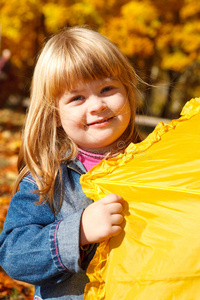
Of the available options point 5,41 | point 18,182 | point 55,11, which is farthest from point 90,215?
point 5,41

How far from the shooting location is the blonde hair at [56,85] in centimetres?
162

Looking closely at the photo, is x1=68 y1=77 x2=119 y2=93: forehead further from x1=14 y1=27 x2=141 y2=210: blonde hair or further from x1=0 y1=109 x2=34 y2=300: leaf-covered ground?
x1=0 y1=109 x2=34 y2=300: leaf-covered ground

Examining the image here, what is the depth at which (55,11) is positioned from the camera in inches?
416

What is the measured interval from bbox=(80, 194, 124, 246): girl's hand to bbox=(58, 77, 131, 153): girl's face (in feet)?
1.21

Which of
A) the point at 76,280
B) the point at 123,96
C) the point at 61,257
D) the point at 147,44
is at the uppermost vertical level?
the point at 123,96

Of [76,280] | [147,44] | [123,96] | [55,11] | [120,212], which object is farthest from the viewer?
[147,44]

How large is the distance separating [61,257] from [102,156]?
0.53m

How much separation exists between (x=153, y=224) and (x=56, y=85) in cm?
76

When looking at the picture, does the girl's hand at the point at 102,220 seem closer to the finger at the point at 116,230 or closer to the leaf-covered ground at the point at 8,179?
the finger at the point at 116,230

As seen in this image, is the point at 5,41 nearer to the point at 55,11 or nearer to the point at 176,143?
the point at 55,11

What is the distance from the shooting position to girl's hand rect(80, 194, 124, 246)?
1360 mm

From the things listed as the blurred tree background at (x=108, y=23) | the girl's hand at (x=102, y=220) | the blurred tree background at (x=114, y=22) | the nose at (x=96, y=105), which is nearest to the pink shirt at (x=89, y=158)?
the nose at (x=96, y=105)

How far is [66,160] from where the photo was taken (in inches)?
68.4

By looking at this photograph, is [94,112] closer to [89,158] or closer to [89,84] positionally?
[89,84]
